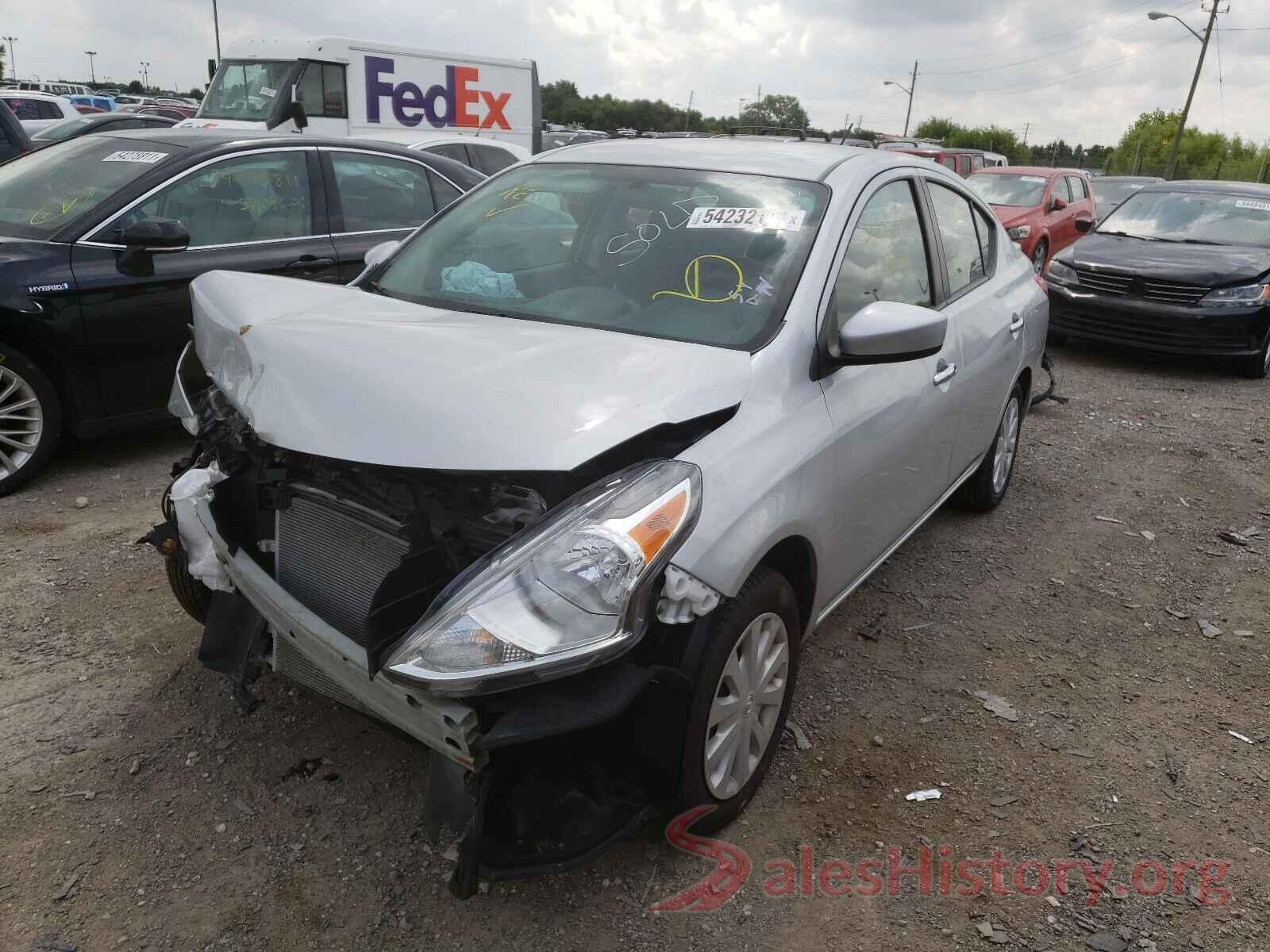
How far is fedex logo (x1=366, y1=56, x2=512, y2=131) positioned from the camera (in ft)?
43.3

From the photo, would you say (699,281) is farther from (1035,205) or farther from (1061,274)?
(1035,205)

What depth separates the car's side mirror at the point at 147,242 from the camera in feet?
15.0

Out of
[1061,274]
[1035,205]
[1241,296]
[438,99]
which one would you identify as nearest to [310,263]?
[1061,274]

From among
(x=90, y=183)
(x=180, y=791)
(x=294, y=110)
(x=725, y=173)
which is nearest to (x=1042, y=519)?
(x=725, y=173)

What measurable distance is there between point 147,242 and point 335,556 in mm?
2997

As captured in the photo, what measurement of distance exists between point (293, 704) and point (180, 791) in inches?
17.9

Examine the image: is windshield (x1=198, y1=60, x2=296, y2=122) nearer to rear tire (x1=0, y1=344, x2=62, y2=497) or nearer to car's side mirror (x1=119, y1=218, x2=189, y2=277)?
car's side mirror (x1=119, y1=218, x2=189, y2=277)

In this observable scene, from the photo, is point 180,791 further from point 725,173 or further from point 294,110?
point 294,110

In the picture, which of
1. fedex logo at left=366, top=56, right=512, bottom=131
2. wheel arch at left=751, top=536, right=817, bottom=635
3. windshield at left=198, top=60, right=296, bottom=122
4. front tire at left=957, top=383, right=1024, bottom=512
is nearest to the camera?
wheel arch at left=751, top=536, right=817, bottom=635

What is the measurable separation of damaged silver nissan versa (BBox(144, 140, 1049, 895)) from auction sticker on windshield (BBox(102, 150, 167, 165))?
7.72 ft

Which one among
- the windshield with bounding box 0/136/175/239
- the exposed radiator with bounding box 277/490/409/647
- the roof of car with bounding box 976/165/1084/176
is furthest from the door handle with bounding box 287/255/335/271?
the roof of car with bounding box 976/165/1084/176

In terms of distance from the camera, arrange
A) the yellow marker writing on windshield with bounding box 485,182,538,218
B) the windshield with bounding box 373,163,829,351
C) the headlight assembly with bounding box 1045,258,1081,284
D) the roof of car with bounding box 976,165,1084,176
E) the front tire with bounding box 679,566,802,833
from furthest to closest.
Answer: the roof of car with bounding box 976,165,1084,176
the headlight assembly with bounding box 1045,258,1081,284
the yellow marker writing on windshield with bounding box 485,182,538,218
the windshield with bounding box 373,163,829,351
the front tire with bounding box 679,566,802,833

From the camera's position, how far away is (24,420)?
4.60m

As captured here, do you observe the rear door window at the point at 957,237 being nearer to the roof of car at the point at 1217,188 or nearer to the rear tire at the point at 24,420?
the rear tire at the point at 24,420
